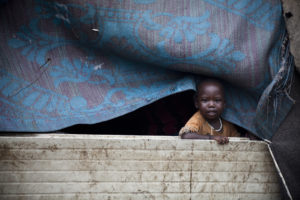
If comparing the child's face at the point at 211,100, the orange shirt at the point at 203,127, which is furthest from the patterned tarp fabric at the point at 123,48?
the orange shirt at the point at 203,127

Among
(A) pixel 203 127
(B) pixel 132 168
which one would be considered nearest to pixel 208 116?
(A) pixel 203 127

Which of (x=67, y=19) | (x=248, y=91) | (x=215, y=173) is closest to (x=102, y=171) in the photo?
(x=215, y=173)

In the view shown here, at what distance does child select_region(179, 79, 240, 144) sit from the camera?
1400 mm

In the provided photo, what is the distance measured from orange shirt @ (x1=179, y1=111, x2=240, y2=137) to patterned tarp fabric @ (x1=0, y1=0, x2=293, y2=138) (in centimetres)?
29

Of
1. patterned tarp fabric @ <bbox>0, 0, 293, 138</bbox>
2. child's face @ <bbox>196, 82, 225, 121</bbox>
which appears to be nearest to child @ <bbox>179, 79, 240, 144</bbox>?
child's face @ <bbox>196, 82, 225, 121</bbox>

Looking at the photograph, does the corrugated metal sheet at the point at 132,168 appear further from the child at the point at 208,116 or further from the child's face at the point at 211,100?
the child's face at the point at 211,100

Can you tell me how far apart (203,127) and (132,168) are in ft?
1.83

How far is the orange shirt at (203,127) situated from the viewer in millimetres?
1443

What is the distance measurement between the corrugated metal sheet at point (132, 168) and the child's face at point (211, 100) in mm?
272

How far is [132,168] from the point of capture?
1238 millimetres

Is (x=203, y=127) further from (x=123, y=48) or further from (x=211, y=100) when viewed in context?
(x=123, y=48)

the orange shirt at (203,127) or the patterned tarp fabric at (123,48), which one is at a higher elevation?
the patterned tarp fabric at (123,48)

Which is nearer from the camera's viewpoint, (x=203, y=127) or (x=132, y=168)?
(x=132, y=168)

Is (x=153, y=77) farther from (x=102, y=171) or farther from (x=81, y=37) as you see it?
(x=102, y=171)
